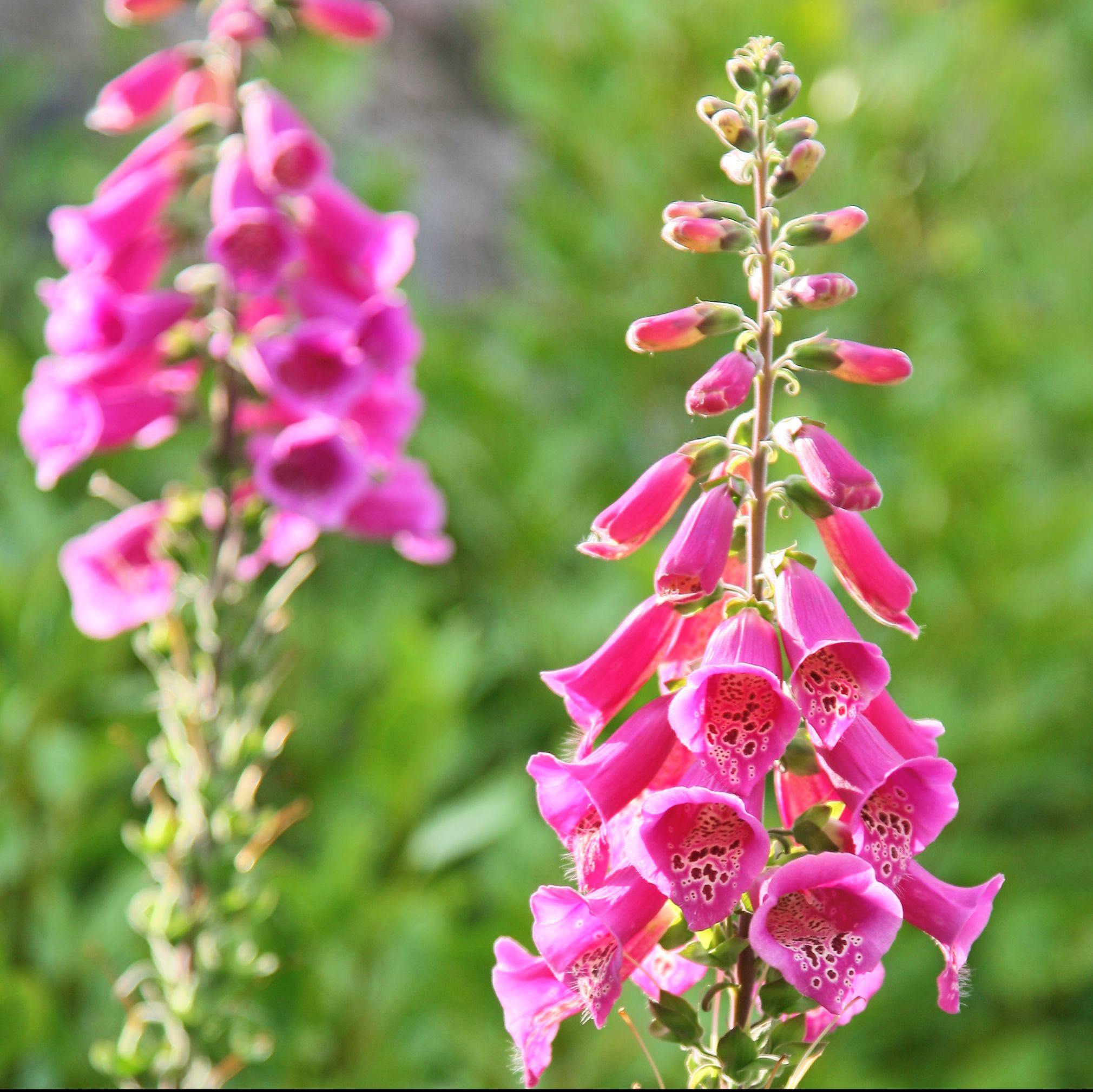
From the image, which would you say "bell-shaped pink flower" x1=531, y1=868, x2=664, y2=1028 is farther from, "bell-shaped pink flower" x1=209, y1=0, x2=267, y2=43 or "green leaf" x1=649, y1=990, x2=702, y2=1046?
"bell-shaped pink flower" x1=209, y1=0, x2=267, y2=43

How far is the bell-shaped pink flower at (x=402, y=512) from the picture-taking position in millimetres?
1386

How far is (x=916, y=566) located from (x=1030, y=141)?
1.45m

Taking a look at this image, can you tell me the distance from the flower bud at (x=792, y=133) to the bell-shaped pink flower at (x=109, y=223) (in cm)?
84

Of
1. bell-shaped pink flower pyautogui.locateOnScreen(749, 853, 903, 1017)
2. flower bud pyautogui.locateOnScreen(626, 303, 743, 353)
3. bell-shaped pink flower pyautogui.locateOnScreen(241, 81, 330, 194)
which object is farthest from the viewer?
bell-shaped pink flower pyautogui.locateOnScreen(241, 81, 330, 194)

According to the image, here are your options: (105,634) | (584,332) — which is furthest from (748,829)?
(584,332)

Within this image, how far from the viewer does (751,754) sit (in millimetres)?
684

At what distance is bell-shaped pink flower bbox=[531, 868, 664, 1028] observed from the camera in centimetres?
69

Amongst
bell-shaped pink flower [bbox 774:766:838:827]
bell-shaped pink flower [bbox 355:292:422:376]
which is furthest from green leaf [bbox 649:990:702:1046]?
bell-shaped pink flower [bbox 355:292:422:376]

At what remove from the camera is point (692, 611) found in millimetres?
769

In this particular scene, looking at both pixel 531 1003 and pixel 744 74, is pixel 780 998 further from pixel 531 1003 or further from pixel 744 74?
pixel 744 74

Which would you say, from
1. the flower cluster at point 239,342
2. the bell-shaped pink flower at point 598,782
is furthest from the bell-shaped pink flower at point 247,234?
the bell-shaped pink flower at point 598,782

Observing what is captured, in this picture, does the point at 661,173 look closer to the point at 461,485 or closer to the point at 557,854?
the point at 461,485

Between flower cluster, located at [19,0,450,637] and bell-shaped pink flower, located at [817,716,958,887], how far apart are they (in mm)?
687

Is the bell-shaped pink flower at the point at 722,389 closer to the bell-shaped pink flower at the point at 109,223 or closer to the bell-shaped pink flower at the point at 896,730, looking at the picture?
the bell-shaped pink flower at the point at 896,730
